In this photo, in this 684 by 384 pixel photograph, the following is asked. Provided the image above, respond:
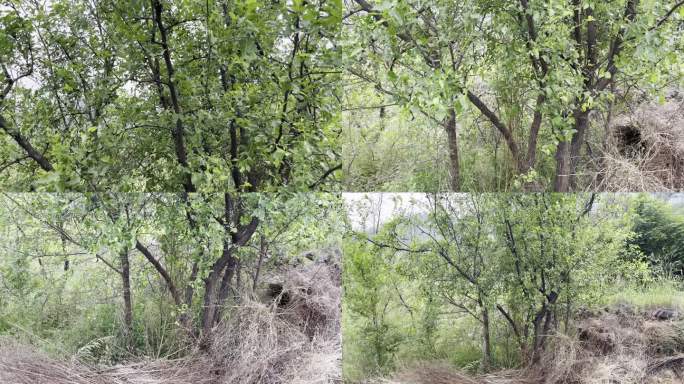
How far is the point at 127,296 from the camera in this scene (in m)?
2.61

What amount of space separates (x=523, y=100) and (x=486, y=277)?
1304 mm

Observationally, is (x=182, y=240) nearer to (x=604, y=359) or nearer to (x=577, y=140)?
(x=604, y=359)

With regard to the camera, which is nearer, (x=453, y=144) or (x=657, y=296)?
(x=657, y=296)

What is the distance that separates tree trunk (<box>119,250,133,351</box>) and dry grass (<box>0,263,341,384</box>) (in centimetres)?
14

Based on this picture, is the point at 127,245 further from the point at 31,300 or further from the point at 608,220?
the point at 608,220

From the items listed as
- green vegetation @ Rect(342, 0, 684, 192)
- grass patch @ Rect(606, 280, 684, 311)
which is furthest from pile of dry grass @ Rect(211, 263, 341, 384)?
grass patch @ Rect(606, 280, 684, 311)

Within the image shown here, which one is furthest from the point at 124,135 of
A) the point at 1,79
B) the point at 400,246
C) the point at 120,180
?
the point at 400,246

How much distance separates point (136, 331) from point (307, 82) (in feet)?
4.47

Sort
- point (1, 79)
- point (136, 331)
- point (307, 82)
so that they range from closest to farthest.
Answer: point (307, 82), point (136, 331), point (1, 79)

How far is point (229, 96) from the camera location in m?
2.41

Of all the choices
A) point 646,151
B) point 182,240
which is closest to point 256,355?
point 182,240

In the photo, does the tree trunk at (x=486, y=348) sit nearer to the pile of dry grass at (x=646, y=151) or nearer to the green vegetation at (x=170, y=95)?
the green vegetation at (x=170, y=95)

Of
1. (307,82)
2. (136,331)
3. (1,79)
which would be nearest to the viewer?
(307,82)

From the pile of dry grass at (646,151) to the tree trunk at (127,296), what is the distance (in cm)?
270
